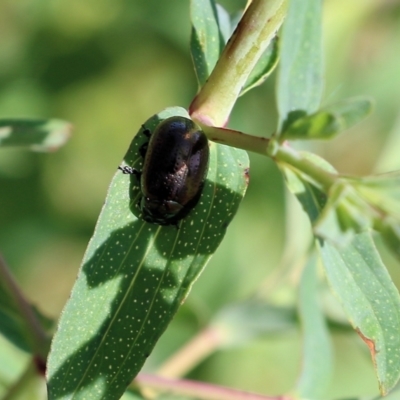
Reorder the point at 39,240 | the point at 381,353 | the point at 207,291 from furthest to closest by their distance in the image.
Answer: the point at 39,240 → the point at 207,291 → the point at 381,353

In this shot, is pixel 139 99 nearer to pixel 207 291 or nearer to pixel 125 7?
pixel 125 7

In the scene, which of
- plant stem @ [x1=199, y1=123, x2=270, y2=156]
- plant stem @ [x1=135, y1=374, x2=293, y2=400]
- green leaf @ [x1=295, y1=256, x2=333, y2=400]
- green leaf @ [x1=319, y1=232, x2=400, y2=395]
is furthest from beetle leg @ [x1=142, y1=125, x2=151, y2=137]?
green leaf @ [x1=295, y1=256, x2=333, y2=400]

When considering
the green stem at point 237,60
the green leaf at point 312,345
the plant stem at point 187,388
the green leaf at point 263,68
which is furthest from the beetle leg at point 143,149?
the green leaf at point 312,345

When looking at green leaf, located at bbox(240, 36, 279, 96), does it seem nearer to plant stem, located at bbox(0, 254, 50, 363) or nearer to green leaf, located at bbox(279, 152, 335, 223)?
green leaf, located at bbox(279, 152, 335, 223)

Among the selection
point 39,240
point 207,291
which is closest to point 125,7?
point 39,240

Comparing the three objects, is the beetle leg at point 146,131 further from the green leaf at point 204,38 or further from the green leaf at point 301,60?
the green leaf at point 301,60

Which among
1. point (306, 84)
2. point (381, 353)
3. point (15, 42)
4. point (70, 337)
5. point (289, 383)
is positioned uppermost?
point (15, 42)
